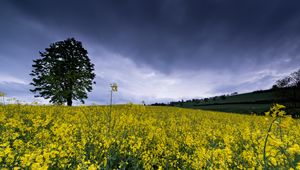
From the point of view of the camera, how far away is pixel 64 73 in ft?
111

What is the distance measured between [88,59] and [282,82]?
5298 centimetres

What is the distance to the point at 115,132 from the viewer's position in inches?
256

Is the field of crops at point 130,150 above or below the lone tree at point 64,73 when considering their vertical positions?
below

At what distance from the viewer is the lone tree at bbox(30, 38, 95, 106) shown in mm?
32438

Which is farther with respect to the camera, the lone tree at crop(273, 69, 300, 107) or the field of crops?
the lone tree at crop(273, 69, 300, 107)

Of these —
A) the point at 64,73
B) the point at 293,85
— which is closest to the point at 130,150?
the point at 64,73

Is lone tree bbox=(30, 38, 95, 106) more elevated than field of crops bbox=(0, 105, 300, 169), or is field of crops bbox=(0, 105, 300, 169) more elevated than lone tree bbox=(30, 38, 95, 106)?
lone tree bbox=(30, 38, 95, 106)

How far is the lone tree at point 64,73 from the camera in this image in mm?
32438

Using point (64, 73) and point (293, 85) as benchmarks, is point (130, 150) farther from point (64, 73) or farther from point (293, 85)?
point (293, 85)

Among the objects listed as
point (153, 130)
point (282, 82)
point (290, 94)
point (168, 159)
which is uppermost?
point (282, 82)

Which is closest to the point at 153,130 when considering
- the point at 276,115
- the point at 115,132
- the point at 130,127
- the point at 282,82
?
the point at 130,127

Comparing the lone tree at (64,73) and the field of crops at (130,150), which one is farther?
the lone tree at (64,73)

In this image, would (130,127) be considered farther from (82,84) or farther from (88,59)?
(88,59)

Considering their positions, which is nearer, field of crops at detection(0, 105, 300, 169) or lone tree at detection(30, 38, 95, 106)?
field of crops at detection(0, 105, 300, 169)
